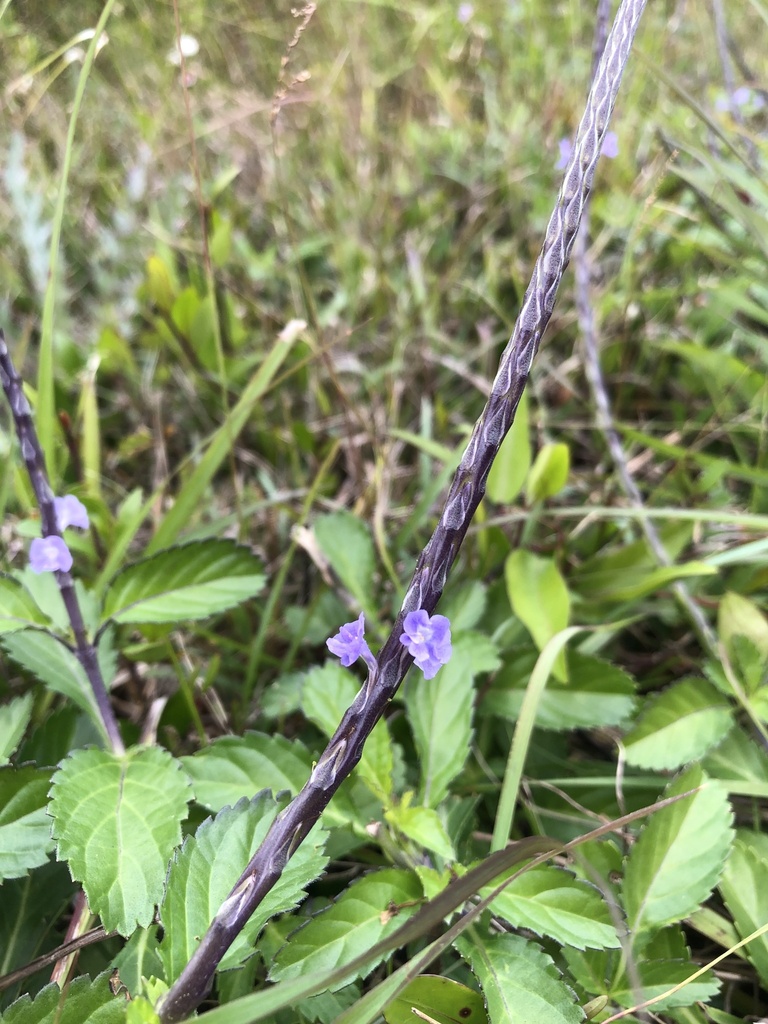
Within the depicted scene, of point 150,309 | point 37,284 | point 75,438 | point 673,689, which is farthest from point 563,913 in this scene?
point 37,284

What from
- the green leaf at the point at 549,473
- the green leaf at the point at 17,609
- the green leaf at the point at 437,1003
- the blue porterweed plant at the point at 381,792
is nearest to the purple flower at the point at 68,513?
the blue porterweed plant at the point at 381,792

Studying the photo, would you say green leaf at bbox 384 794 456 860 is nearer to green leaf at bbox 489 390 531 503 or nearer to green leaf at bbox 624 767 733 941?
green leaf at bbox 624 767 733 941

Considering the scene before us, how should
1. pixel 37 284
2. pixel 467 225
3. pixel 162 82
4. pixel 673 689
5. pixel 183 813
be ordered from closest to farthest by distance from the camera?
pixel 183 813 < pixel 673 689 < pixel 37 284 < pixel 467 225 < pixel 162 82

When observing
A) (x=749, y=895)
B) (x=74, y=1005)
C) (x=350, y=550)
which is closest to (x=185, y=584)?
(x=350, y=550)

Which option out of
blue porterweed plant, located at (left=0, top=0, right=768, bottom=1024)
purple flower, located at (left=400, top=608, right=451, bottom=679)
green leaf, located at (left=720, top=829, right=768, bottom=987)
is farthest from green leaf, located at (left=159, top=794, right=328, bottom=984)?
green leaf, located at (left=720, top=829, right=768, bottom=987)

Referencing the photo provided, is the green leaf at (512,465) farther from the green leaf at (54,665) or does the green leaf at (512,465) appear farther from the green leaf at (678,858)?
the green leaf at (54,665)

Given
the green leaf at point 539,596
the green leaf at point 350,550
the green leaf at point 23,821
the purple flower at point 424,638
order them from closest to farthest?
1. the purple flower at point 424,638
2. the green leaf at point 23,821
3. the green leaf at point 539,596
4. the green leaf at point 350,550

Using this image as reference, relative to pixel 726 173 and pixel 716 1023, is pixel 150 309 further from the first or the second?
pixel 716 1023
